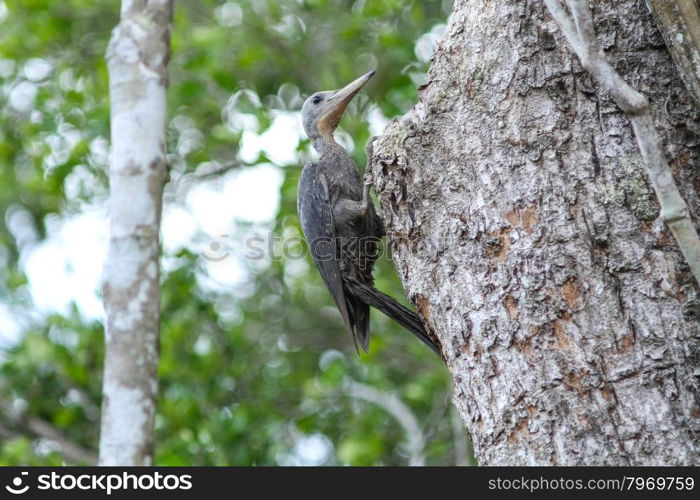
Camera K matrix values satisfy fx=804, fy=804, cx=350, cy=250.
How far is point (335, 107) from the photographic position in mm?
4383

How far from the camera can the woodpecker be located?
147 inches

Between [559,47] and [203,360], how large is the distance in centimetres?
362

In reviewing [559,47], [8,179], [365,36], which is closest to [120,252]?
[559,47]

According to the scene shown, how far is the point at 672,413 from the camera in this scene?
2.06m

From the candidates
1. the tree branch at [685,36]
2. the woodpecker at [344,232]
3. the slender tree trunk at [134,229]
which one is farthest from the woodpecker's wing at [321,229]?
the tree branch at [685,36]

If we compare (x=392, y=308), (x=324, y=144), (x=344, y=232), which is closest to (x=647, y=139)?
(x=392, y=308)

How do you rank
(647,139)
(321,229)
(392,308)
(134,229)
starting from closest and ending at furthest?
(647,139) < (134,229) < (392,308) < (321,229)

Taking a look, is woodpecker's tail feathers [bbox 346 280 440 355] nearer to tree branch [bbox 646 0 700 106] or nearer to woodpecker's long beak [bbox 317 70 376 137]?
woodpecker's long beak [bbox 317 70 376 137]

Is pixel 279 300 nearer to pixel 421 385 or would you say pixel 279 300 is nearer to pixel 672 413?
pixel 421 385

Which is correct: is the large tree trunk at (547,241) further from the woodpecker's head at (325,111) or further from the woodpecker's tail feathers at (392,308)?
the woodpecker's head at (325,111)

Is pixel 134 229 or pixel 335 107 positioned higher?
pixel 335 107

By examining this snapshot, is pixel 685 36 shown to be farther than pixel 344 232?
No

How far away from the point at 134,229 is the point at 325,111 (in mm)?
1653

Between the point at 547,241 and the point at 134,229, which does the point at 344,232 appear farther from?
the point at 547,241
